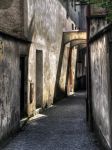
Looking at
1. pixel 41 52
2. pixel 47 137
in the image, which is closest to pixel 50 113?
pixel 41 52

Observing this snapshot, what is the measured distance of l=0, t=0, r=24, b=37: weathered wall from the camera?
47.5 ft

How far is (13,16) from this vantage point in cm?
1455

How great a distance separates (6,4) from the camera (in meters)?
14.6

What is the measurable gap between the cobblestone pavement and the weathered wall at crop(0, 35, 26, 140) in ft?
1.43

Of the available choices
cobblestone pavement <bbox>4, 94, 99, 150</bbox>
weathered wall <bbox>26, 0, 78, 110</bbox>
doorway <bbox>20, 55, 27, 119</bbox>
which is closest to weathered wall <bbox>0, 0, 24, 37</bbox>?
weathered wall <bbox>26, 0, 78, 110</bbox>

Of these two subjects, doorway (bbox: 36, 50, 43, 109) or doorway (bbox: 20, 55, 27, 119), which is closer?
doorway (bbox: 20, 55, 27, 119)

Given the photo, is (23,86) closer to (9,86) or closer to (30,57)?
(30,57)

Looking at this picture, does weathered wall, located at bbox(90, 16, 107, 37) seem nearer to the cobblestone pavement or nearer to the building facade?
the building facade

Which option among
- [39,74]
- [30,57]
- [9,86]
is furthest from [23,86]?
[9,86]

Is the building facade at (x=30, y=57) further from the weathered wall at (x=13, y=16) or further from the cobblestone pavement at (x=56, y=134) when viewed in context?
the cobblestone pavement at (x=56, y=134)

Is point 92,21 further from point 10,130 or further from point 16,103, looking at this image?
point 10,130

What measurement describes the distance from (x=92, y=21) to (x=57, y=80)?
29.6ft

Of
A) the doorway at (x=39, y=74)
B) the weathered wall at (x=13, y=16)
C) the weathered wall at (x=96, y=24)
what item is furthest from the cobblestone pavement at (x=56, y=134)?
the weathered wall at (x=13, y=16)

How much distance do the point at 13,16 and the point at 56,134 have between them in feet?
17.2
